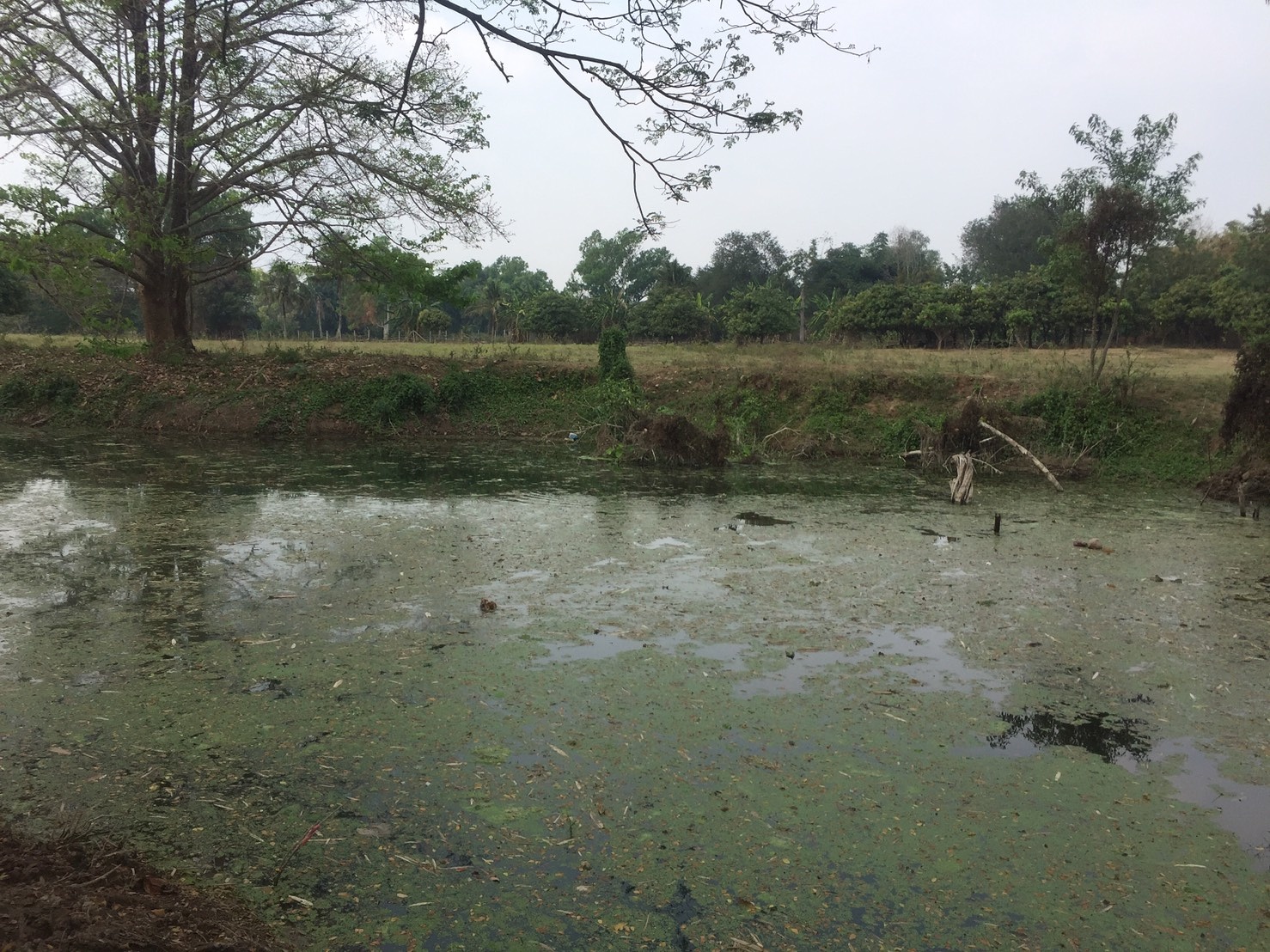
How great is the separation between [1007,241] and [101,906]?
179 feet

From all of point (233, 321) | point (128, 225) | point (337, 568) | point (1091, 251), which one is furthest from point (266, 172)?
point (233, 321)

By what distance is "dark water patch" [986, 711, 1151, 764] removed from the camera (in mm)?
3596

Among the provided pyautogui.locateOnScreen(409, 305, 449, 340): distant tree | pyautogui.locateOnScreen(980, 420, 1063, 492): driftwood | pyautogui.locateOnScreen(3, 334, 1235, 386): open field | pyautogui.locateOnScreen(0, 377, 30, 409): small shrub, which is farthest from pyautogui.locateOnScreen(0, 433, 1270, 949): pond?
pyautogui.locateOnScreen(409, 305, 449, 340): distant tree

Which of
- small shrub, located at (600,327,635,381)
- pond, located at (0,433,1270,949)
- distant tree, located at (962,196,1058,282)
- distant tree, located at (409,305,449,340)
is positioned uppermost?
distant tree, located at (962,196,1058,282)

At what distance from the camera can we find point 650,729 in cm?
364

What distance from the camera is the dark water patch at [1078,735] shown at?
3596 mm

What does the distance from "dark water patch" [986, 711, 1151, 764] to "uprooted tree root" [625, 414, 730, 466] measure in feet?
29.9

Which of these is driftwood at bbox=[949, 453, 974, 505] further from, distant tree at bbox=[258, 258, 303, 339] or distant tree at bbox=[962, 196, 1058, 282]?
distant tree at bbox=[962, 196, 1058, 282]

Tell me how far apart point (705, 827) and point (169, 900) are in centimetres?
151

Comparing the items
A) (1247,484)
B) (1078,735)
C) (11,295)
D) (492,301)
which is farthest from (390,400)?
(492,301)

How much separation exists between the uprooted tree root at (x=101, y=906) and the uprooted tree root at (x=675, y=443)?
10573 mm

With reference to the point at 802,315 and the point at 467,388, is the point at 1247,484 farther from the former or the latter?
the point at 802,315

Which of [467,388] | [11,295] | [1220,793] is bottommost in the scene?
[1220,793]

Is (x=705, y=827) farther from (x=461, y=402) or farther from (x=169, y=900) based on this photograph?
(x=461, y=402)
